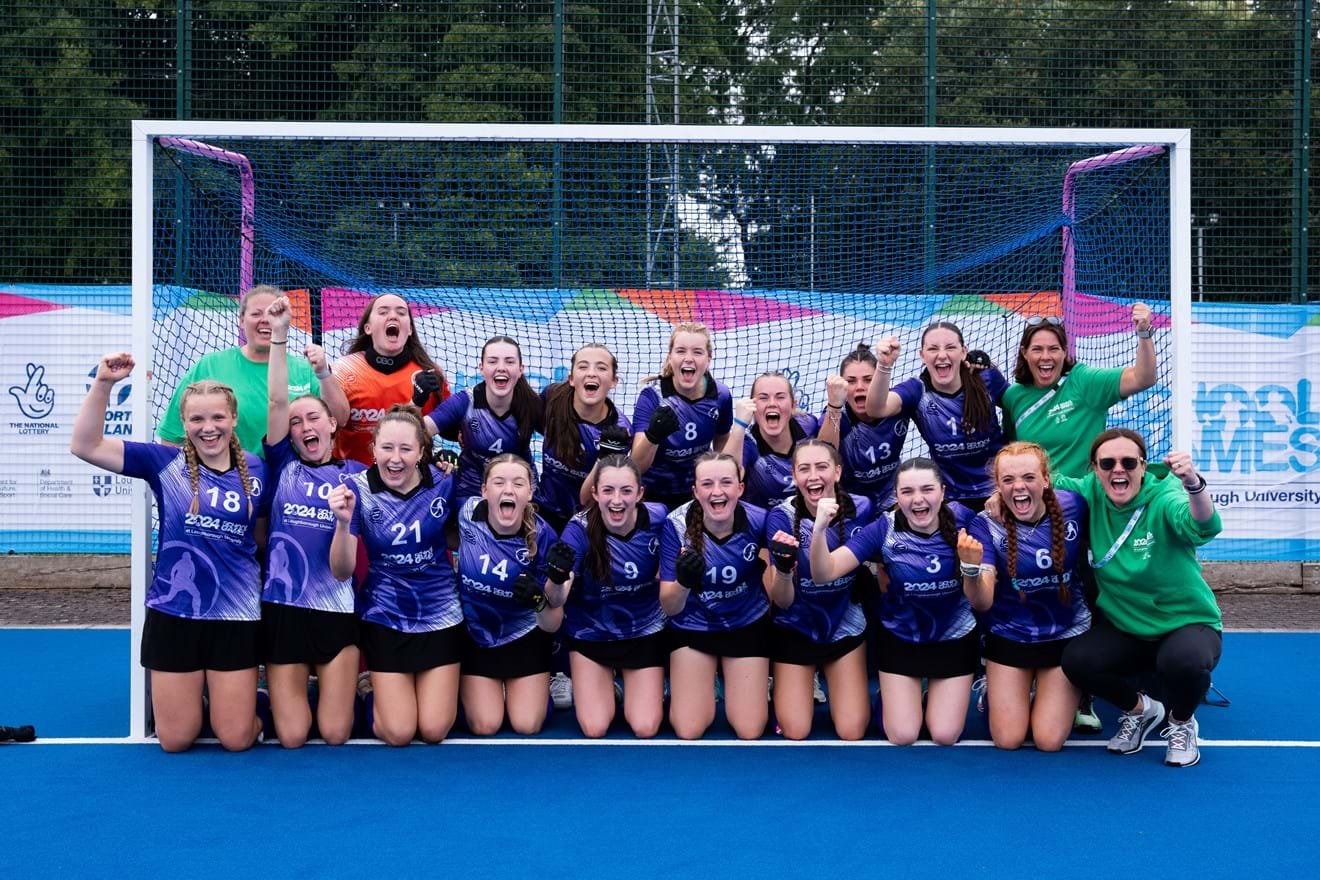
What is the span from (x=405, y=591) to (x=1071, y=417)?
2828mm

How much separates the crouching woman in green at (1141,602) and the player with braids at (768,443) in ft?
4.00

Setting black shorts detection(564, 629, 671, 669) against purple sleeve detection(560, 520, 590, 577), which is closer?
purple sleeve detection(560, 520, 590, 577)

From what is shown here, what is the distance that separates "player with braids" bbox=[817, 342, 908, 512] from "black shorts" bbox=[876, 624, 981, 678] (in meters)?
0.70

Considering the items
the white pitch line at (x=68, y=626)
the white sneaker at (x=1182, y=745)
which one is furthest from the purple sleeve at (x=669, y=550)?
the white pitch line at (x=68, y=626)

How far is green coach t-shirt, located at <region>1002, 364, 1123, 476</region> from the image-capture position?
489cm

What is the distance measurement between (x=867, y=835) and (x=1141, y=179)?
150 inches

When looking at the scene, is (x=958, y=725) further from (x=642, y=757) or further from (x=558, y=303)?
(x=558, y=303)

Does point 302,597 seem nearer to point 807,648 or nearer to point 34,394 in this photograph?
point 807,648

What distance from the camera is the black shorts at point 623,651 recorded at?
14.9 ft

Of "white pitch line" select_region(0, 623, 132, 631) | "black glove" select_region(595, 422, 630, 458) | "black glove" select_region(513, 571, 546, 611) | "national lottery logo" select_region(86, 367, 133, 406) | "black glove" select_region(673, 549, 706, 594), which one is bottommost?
"white pitch line" select_region(0, 623, 132, 631)

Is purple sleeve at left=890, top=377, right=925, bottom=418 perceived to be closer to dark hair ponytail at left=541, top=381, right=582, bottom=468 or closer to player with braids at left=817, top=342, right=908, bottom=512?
player with braids at left=817, top=342, right=908, bottom=512

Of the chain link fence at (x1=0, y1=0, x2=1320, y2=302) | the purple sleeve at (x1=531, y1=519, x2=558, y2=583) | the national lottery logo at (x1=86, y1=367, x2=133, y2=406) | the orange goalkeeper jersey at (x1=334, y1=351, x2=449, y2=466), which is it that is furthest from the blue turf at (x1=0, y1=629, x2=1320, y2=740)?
the chain link fence at (x1=0, y1=0, x2=1320, y2=302)

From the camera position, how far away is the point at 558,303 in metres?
7.18

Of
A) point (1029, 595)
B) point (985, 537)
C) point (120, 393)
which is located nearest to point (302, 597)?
point (985, 537)
